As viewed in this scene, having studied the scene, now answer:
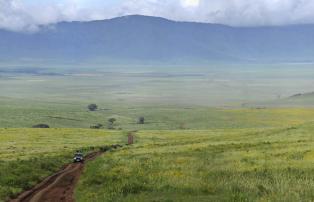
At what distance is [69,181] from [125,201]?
1190 cm

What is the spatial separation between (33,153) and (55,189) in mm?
27244

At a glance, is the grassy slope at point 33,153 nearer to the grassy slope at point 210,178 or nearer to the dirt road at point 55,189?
the dirt road at point 55,189

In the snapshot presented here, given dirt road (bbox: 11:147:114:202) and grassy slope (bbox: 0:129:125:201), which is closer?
dirt road (bbox: 11:147:114:202)

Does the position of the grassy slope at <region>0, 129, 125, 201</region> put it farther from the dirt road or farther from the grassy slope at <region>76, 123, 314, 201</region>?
the grassy slope at <region>76, 123, 314, 201</region>

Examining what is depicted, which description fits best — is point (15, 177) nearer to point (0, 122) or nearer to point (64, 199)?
point (64, 199)

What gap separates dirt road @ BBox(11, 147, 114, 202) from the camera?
29056mm

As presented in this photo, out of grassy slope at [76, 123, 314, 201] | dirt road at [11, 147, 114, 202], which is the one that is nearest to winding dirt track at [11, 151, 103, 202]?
dirt road at [11, 147, 114, 202]

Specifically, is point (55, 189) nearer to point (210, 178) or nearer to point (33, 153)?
point (210, 178)

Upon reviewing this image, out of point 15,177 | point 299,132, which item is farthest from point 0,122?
point 15,177

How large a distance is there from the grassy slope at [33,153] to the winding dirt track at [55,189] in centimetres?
80

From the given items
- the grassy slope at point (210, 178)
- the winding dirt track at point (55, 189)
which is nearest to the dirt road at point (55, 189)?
the winding dirt track at point (55, 189)

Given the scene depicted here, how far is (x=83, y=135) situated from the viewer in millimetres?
93438

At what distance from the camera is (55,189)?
106ft

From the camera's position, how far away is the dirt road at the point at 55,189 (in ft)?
95.3
